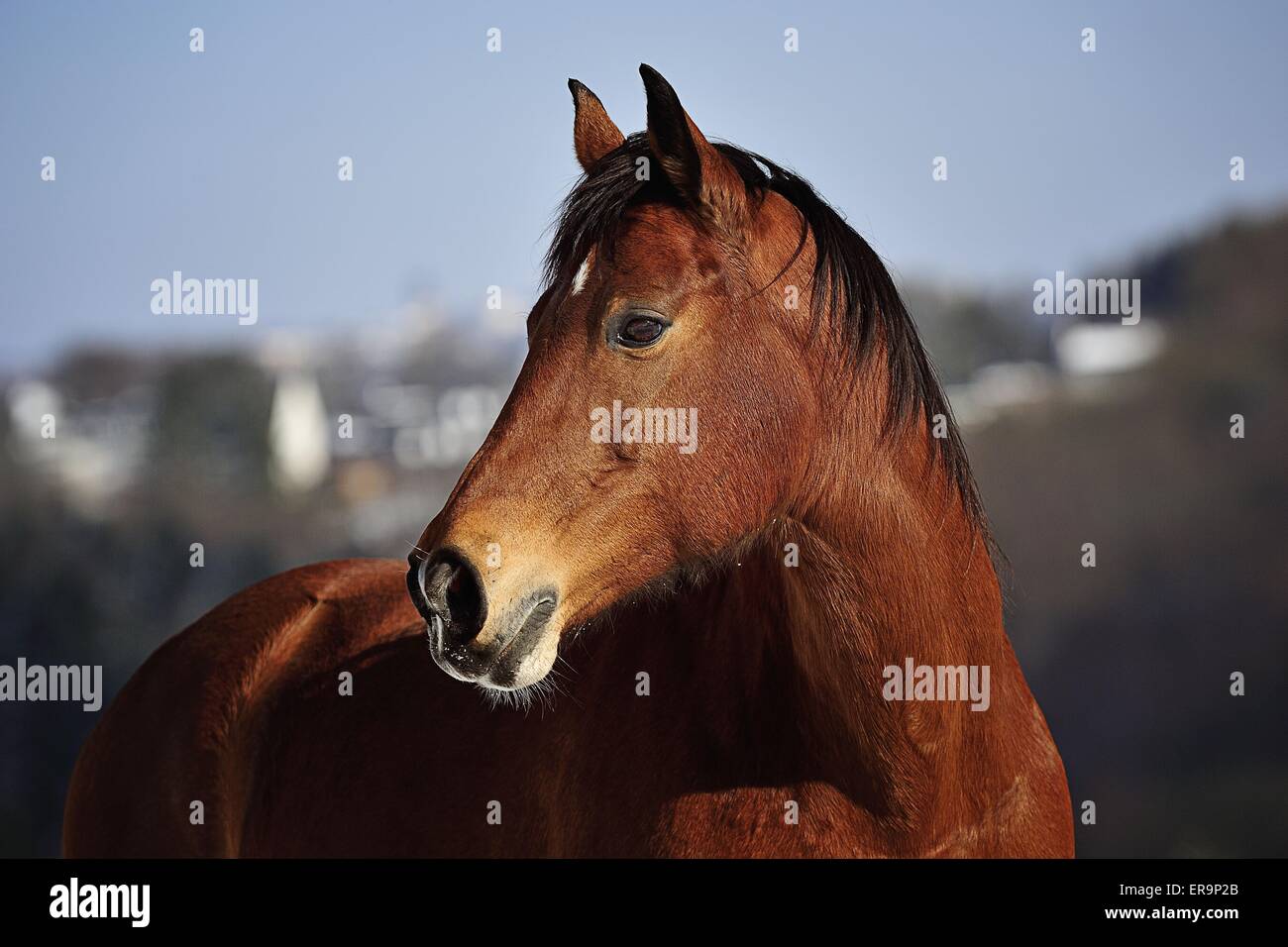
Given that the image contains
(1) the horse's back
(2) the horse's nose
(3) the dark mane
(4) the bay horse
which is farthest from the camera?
(1) the horse's back

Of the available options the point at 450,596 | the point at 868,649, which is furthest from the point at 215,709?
the point at 868,649

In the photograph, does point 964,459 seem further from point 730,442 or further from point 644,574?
point 644,574

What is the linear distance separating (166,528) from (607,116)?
1919cm

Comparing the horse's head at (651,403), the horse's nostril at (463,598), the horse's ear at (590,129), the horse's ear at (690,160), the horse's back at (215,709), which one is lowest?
the horse's back at (215,709)

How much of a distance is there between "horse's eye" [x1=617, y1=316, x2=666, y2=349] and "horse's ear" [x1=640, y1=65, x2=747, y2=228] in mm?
276

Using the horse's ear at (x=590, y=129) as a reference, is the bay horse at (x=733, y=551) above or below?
below

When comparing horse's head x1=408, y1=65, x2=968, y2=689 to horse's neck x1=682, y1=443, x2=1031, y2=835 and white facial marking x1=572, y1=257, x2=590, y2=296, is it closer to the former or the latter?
white facial marking x1=572, y1=257, x2=590, y2=296

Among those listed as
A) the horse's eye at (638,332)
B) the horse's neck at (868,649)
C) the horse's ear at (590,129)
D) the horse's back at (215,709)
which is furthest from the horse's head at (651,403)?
the horse's back at (215,709)

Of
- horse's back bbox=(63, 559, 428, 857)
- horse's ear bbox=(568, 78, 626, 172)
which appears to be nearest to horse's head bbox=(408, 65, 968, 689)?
horse's ear bbox=(568, 78, 626, 172)

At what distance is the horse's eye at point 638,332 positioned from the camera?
2176 mm

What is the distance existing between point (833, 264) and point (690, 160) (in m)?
0.37

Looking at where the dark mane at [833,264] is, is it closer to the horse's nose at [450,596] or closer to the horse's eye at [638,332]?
the horse's eye at [638,332]

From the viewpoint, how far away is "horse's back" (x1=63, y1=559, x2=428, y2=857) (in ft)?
11.4

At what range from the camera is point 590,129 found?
2.72m
